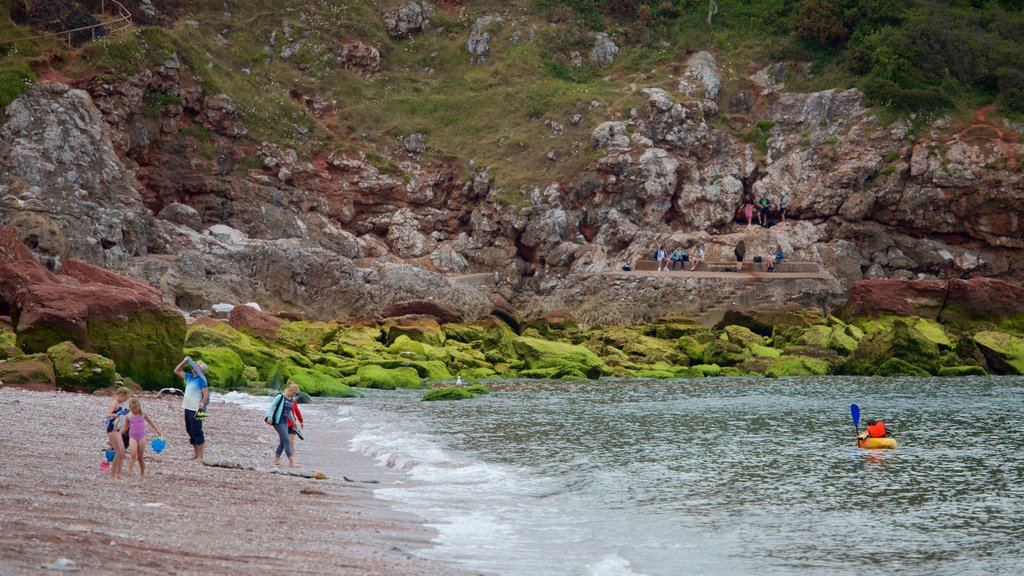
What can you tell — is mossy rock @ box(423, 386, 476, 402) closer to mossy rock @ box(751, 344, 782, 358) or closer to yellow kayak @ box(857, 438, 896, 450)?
A: yellow kayak @ box(857, 438, 896, 450)

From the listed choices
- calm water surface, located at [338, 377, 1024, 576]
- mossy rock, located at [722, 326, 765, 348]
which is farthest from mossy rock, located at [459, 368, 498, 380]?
mossy rock, located at [722, 326, 765, 348]

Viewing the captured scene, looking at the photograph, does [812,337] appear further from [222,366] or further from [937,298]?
[222,366]

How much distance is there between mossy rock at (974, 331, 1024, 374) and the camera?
3173 cm

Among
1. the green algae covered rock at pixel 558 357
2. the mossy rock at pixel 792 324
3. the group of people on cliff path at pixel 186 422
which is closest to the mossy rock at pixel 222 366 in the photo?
the green algae covered rock at pixel 558 357

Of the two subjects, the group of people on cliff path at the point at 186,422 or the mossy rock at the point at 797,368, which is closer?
the group of people on cliff path at the point at 186,422

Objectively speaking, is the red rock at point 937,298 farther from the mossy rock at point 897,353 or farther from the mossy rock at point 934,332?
the mossy rock at point 897,353

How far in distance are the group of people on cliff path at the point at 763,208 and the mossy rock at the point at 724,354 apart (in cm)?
2052

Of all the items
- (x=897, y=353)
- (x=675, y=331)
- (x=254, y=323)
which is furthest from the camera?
(x=675, y=331)

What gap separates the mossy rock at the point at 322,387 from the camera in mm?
25656

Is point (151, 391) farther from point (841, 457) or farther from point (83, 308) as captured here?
point (841, 457)

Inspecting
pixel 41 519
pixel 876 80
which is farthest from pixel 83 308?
pixel 876 80

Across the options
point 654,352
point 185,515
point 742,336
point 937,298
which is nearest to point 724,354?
point 654,352

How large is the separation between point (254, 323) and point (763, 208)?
31.0 m

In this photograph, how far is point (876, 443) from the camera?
1639 cm
